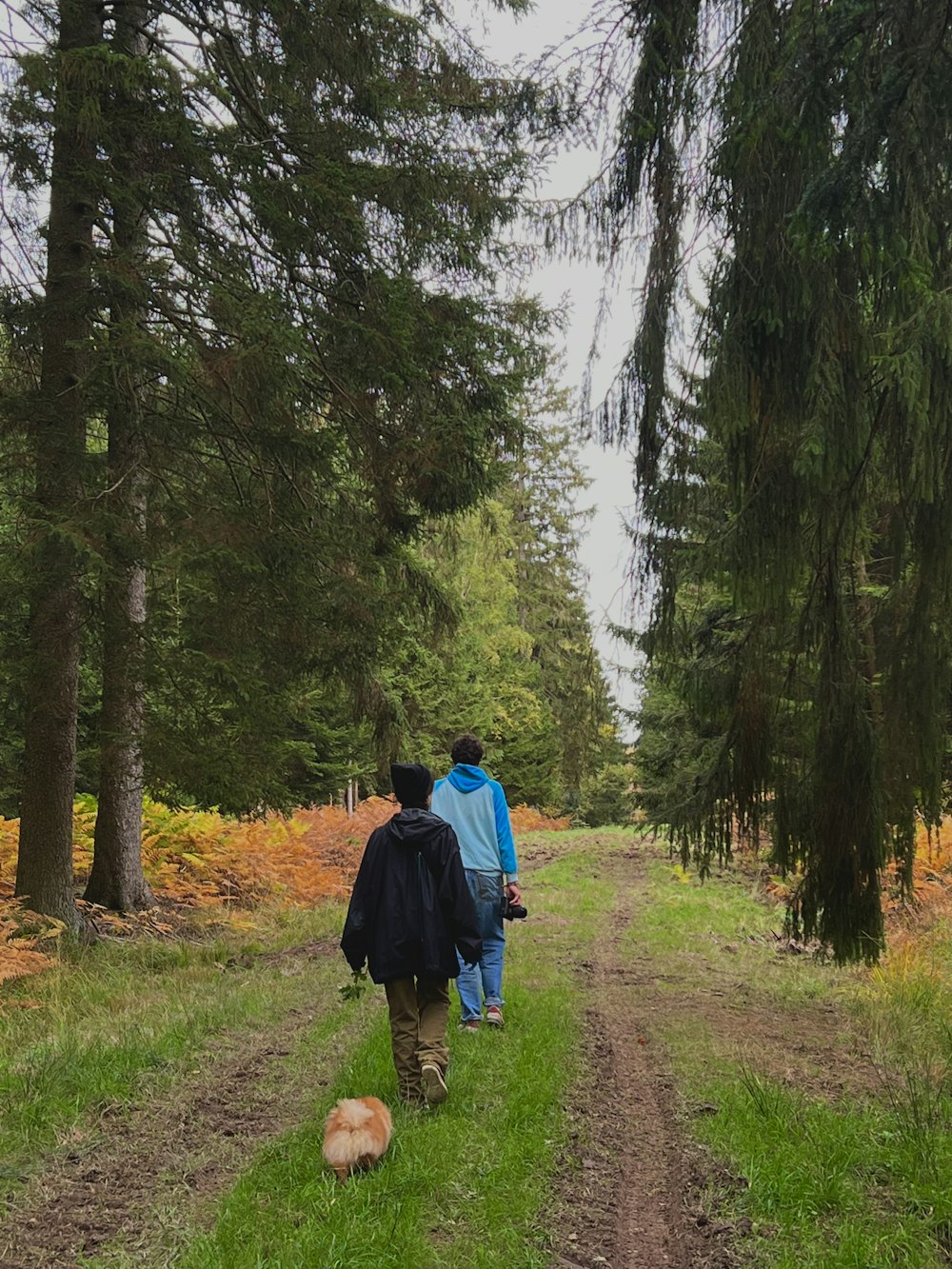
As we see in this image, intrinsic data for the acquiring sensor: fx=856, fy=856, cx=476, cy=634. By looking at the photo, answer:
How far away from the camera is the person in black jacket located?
4324 mm

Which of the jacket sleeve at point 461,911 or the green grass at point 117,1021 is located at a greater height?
the jacket sleeve at point 461,911

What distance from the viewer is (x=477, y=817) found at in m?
5.98

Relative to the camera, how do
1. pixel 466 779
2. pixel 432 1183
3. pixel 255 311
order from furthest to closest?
pixel 255 311 < pixel 466 779 < pixel 432 1183

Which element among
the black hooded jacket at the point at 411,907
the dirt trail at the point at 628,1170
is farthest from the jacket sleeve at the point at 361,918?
the dirt trail at the point at 628,1170

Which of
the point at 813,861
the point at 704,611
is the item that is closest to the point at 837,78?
the point at 813,861

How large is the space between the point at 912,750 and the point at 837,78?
338cm

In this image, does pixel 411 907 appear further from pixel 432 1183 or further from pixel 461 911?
pixel 432 1183

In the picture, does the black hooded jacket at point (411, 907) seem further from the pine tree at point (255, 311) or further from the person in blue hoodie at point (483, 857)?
the pine tree at point (255, 311)

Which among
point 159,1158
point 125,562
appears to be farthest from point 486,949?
point 125,562

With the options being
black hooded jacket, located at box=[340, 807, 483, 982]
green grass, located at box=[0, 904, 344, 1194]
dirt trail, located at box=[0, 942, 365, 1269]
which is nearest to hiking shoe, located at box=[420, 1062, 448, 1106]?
black hooded jacket, located at box=[340, 807, 483, 982]

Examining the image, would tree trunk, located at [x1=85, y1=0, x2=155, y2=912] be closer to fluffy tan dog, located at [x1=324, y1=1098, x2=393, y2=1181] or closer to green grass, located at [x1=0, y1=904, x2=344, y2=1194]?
green grass, located at [x1=0, y1=904, x2=344, y2=1194]

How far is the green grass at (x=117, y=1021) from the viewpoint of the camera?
4.19 meters

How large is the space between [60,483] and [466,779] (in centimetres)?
410

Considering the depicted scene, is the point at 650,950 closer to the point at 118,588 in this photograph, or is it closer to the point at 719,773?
the point at 719,773
